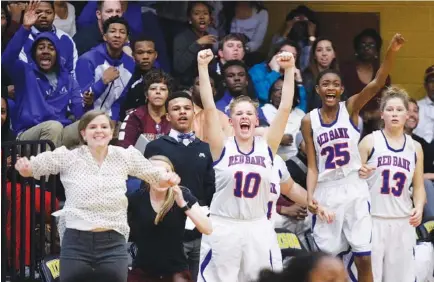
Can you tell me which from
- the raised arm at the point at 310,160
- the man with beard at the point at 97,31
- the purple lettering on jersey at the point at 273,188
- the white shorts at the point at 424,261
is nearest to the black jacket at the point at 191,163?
the purple lettering on jersey at the point at 273,188

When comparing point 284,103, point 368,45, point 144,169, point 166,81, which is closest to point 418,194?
point 284,103

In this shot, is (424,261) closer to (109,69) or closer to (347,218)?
(347,218)

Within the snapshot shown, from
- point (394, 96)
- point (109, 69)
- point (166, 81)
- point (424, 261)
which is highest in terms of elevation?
point (109, 69)

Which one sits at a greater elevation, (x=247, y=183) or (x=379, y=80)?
(x=379, y=80)

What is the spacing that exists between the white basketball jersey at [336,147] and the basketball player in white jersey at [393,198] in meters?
0.16

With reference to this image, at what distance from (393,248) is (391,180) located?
55 centimetres

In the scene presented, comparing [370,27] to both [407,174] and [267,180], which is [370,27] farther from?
[267,180]

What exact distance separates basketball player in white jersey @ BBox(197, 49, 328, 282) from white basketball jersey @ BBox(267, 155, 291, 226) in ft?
1.38

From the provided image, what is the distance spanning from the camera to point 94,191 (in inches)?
287

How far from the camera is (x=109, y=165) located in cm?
739

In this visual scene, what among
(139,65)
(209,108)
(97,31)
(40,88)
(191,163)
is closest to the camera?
(209,108)

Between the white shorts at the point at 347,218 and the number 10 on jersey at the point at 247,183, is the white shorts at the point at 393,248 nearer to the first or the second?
the white shorts at the point at 347,218

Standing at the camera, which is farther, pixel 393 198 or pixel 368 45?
pixel 368 45

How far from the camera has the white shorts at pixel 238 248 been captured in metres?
8.08
